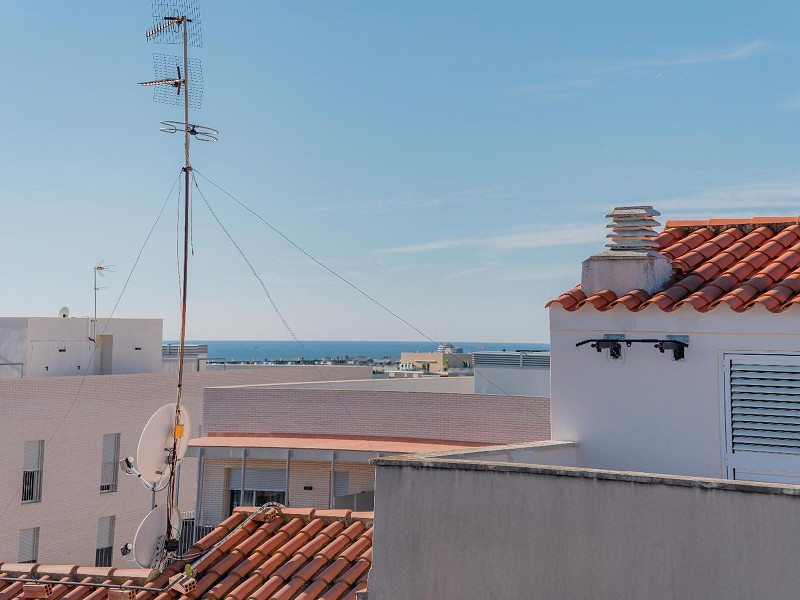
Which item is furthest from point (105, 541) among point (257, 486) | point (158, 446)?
point (158, 446)

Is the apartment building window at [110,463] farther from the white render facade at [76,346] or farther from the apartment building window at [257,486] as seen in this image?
the apartment building window at [257,486]

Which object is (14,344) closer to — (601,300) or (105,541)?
(105,541)

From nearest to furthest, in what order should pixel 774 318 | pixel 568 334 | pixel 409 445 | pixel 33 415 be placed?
pixel 774 318
pixel 568 334
pixel 409 445
pixel 33 415

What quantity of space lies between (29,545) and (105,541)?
3176mm

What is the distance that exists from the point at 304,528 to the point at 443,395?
372 inches

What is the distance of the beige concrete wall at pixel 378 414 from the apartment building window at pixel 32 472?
8144 mm

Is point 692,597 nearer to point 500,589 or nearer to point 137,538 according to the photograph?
point 500,589

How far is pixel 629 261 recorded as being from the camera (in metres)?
10.8

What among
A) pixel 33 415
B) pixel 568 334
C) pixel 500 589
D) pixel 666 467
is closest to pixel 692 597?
pixel 500 589

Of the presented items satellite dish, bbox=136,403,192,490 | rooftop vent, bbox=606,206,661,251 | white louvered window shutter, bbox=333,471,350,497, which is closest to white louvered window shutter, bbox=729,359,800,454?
rooftop vent, bbox=606,206,661,251

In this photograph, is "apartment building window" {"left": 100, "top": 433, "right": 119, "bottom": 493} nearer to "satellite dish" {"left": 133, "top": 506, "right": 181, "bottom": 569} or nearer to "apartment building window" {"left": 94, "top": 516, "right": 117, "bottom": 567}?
"apartment building window" {"left": 94, "top": 516, "right": 117, "bottom": 567}

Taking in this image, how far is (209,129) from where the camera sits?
1317 centimetres

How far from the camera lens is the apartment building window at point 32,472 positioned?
26409 mm

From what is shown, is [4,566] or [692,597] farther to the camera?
[4,566]
